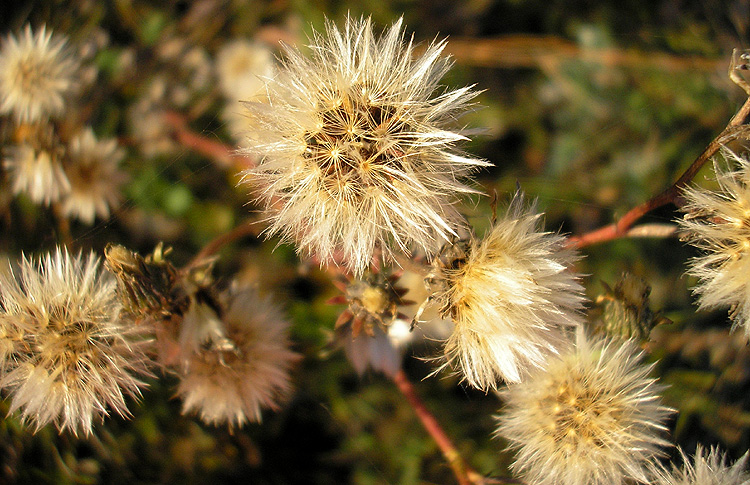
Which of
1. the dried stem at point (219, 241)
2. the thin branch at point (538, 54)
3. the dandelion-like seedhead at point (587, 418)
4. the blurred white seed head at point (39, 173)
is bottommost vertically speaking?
the dandelion-like seedhead at point (587, 418)

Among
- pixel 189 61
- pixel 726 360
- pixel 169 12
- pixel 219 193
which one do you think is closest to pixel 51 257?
pixel 219 193

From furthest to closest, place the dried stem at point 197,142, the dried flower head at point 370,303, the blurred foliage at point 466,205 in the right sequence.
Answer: the dried stem at point 197,142 < the blurred foliage at point 466,205 < the dried flower head at point 370,303

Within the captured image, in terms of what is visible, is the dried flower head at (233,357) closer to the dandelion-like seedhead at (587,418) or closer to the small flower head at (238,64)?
the dandelion-like seedhead at (587,418)

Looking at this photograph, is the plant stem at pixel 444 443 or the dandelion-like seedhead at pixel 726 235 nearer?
the dandelion-like seedhead at pixel 726 235

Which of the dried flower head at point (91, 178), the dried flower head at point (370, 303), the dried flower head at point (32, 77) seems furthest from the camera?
the dried flower head at point (91, 178)

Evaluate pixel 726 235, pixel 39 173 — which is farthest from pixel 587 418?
pixel 39 173

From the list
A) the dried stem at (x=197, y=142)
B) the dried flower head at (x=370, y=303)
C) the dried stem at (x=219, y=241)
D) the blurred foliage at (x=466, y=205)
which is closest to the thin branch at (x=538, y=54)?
the blurred foliage at (x=466, y=205)
